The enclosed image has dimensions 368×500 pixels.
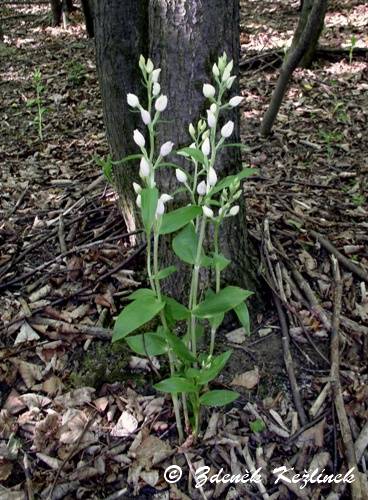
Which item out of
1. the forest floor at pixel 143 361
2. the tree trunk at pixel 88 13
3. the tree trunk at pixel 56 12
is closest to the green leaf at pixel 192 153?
the forest floor at pixel 143 361

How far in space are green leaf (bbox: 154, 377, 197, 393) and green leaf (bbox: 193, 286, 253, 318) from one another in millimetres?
210

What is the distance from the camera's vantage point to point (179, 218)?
158 centimetres

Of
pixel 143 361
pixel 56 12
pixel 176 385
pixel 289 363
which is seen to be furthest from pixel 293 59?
pixel 56 12

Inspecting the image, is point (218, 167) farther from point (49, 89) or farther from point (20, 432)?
point (49, 89)

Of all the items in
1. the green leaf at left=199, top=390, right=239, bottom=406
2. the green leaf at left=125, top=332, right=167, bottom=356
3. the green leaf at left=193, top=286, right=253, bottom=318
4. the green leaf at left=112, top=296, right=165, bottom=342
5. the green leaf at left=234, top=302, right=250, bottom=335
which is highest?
the green leaf at left=112, top=296, right=165, bottom=342

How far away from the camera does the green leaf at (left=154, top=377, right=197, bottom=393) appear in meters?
1.66

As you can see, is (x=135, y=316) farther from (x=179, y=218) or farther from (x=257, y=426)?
(x=257, y=426)

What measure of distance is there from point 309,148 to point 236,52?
93.1 inches

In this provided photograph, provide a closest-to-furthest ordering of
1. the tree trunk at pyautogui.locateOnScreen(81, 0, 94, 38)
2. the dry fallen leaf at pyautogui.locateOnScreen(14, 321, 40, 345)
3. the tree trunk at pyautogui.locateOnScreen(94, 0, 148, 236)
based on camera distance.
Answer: the dry fallen leaf at pyautogui.locateOnScreen(14, 321, 40, 345)
the tree trunk at pyautogui.locateOnScreen(94, 0, 148, 236)
the tree trunk at pyautogui.locateOnScreen(81, 0, 94, 38)

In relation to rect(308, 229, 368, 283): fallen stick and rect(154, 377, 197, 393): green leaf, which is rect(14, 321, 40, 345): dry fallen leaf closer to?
rect(154, 377, 197, 393): green leaf

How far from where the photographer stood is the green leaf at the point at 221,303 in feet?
5.51

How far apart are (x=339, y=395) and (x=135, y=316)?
1.00 meters

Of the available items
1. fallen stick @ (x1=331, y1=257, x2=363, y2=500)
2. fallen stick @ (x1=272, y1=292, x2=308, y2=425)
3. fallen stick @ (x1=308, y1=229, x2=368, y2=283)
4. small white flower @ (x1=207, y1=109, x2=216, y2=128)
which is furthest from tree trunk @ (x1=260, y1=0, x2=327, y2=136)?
small white flower @ (x1=207, y1=109, x2=216, y2=128)

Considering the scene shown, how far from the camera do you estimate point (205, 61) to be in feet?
6.69
